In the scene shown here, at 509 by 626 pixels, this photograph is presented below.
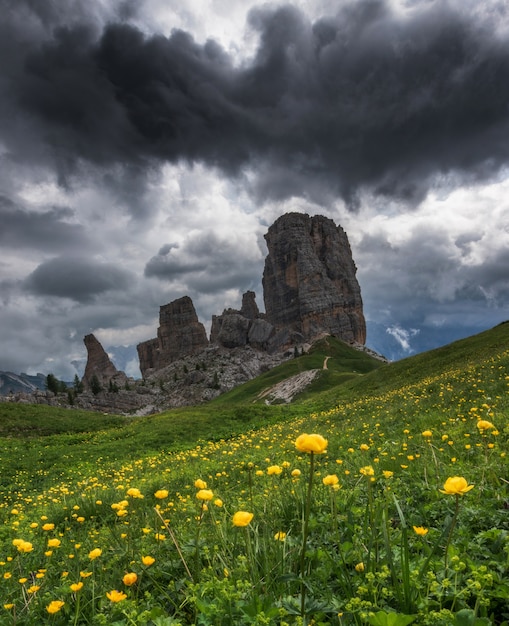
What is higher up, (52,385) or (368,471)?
(52,385)

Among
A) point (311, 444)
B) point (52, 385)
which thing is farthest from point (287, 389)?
point (52, 385)

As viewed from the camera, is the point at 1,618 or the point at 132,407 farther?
the point at 132,407

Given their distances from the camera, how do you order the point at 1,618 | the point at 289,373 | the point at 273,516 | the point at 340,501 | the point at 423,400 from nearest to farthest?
1. the point at 1,618
2. the point at 273,516
3. the point at 340,501
4. the point at 423,400
5. the point at 289,373

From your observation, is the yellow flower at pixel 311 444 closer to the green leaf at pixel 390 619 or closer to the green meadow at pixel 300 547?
the green meadow at pixel 300 547

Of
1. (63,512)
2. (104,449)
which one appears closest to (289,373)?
(104,449)

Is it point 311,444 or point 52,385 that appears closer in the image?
point 311,444

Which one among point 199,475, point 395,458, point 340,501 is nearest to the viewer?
point 340,501

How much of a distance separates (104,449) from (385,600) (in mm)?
27906

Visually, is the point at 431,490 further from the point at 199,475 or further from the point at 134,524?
the point at 199,475

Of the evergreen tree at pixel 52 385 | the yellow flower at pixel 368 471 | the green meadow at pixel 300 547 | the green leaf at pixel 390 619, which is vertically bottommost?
the green meadow at pixel 300 547

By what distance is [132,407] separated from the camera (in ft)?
532

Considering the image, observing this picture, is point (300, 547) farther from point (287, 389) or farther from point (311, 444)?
point (287, 389)

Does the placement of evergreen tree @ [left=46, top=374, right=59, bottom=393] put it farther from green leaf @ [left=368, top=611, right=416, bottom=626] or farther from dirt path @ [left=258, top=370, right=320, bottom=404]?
green leaf @ [left=368, top=611, right=416, bottom=626]

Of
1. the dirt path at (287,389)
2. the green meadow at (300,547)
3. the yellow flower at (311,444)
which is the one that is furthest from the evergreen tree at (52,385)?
the yellow flower at (311,444)
